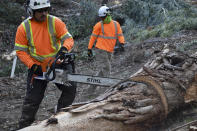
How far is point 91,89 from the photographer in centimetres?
688

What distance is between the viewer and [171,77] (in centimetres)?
383

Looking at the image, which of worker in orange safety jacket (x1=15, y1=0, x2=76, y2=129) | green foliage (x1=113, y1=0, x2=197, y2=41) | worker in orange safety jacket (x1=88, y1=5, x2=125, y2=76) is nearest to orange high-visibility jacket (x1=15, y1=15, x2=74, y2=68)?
worker in orange safety jacket (x1=15, y1=0, x2=76, y2=129)

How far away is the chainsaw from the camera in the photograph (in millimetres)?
4121

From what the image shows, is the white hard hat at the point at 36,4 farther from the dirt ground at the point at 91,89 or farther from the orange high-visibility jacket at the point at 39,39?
the dirt ground at the point at 91,89

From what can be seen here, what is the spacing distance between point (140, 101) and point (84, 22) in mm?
11113

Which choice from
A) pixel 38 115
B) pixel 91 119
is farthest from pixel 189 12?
pixel 91 119

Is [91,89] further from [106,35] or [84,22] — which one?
[84,22]

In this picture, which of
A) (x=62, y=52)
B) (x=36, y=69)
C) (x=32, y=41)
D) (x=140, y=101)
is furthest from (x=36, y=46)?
(x=140, y=101)

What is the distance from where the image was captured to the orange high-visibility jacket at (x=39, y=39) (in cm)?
456

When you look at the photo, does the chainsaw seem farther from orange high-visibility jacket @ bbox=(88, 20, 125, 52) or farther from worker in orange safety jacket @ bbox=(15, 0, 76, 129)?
orange high-visibility jacket @ bbox=(88, 20, 125, 52)

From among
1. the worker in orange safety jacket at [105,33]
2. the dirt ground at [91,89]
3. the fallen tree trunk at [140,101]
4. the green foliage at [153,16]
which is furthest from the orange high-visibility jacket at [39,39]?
the green foliage at [153,16]

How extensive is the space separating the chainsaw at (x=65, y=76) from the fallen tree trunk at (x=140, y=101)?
1.49ft

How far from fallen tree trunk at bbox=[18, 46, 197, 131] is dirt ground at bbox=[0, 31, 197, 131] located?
20cm

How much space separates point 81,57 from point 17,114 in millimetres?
5828
